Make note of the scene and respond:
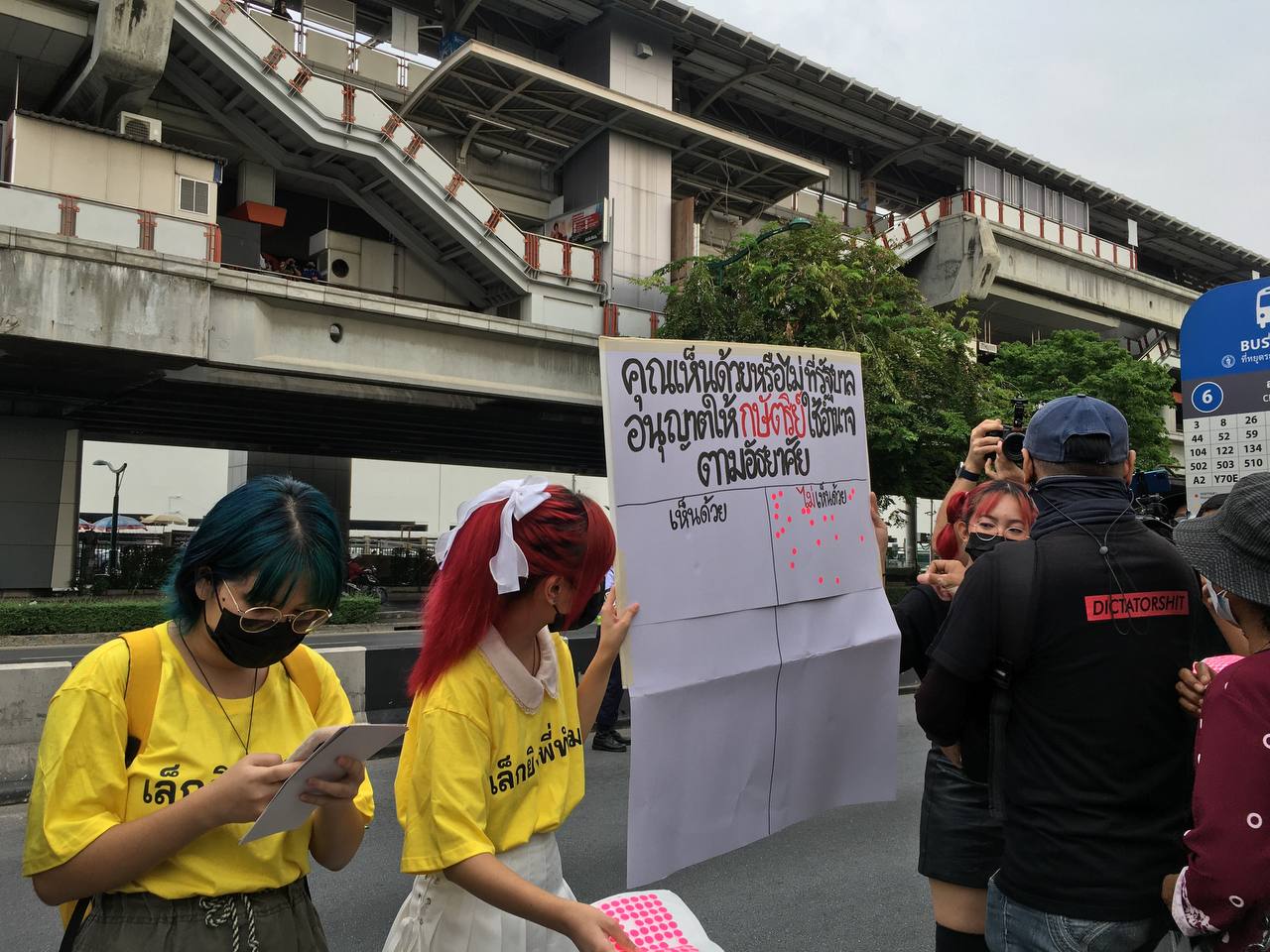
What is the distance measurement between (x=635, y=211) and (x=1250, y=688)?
82.0ft

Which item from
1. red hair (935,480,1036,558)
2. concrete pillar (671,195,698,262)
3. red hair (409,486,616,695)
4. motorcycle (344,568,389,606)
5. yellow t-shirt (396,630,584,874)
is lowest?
motorcycle (344,568,389,606)

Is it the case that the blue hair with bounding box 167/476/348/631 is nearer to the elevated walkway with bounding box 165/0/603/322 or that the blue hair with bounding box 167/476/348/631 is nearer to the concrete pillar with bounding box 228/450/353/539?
the elevated walkway with bounding box 165/0/603/322

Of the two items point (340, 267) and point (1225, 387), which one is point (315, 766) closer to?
point (1225, 387)

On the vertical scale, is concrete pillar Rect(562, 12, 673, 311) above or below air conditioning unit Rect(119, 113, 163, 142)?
above

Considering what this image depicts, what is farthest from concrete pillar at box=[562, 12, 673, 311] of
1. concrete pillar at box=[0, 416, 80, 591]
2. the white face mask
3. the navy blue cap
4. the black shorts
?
the white face mask

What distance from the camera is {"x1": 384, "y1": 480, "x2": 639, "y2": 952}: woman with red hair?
192 centimetres

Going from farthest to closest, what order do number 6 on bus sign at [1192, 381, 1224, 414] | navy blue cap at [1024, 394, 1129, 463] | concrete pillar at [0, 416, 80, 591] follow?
concrete pillar at [0, 416, 80, 591], number 6 on bus sign at [1192, 381, 1224, 414], navy blue cap at [1024, 394, 1129, 463]

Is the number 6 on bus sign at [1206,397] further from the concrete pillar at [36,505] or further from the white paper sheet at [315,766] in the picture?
the concrete pillar at [36,505]

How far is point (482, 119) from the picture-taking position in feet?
82.1

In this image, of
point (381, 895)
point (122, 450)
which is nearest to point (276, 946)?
point (381, 895)

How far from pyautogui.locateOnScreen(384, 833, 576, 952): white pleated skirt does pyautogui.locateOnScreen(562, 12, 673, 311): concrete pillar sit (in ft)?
75.6

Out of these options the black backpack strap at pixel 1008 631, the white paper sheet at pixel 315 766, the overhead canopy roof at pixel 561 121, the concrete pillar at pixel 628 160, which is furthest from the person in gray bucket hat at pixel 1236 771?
the concrete pillar at pixel 628 160

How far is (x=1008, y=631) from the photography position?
90.6 inches

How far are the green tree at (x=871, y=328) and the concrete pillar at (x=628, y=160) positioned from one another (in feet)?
15.7
